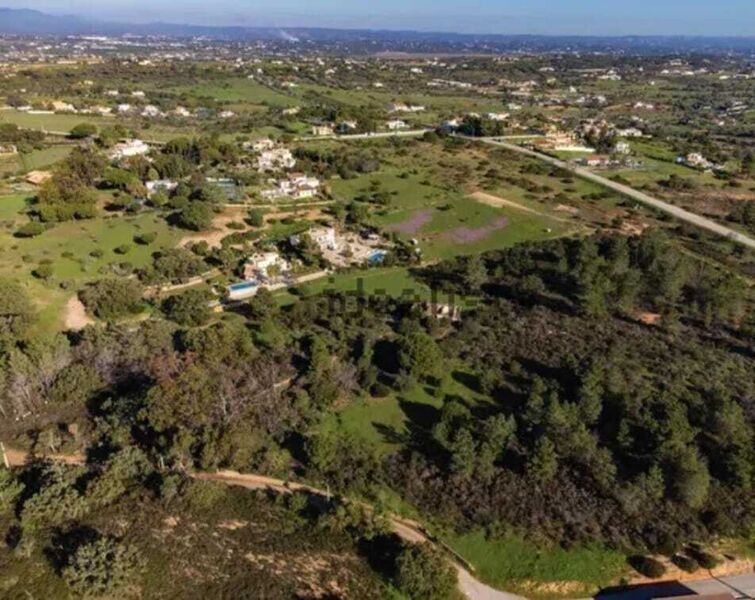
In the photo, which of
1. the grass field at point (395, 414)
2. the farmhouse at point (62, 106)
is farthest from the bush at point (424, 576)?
the farmhouse at point (62, 106)

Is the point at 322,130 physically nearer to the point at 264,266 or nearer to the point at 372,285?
the point at 264,266

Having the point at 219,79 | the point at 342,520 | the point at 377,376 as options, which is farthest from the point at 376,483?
the point at 219,79

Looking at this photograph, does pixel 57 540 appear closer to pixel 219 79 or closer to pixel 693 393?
pixel 693 393

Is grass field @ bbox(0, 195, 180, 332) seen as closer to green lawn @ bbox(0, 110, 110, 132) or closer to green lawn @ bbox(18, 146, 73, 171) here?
green lawn @ bbox(18, 146, 73, 171)

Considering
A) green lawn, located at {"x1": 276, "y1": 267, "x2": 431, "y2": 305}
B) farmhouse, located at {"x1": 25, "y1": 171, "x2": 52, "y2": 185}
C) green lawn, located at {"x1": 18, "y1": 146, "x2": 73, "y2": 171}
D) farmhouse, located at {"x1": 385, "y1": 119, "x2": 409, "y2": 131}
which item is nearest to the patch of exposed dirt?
green lawn, located at {"x1": 276, "y1": 267, "x2": 431, "y2": 305}

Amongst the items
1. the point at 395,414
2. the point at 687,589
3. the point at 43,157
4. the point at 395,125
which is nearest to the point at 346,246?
the point at 395,414

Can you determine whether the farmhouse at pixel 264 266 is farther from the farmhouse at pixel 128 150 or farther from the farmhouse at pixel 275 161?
the farmhouse at pixel 128 150
